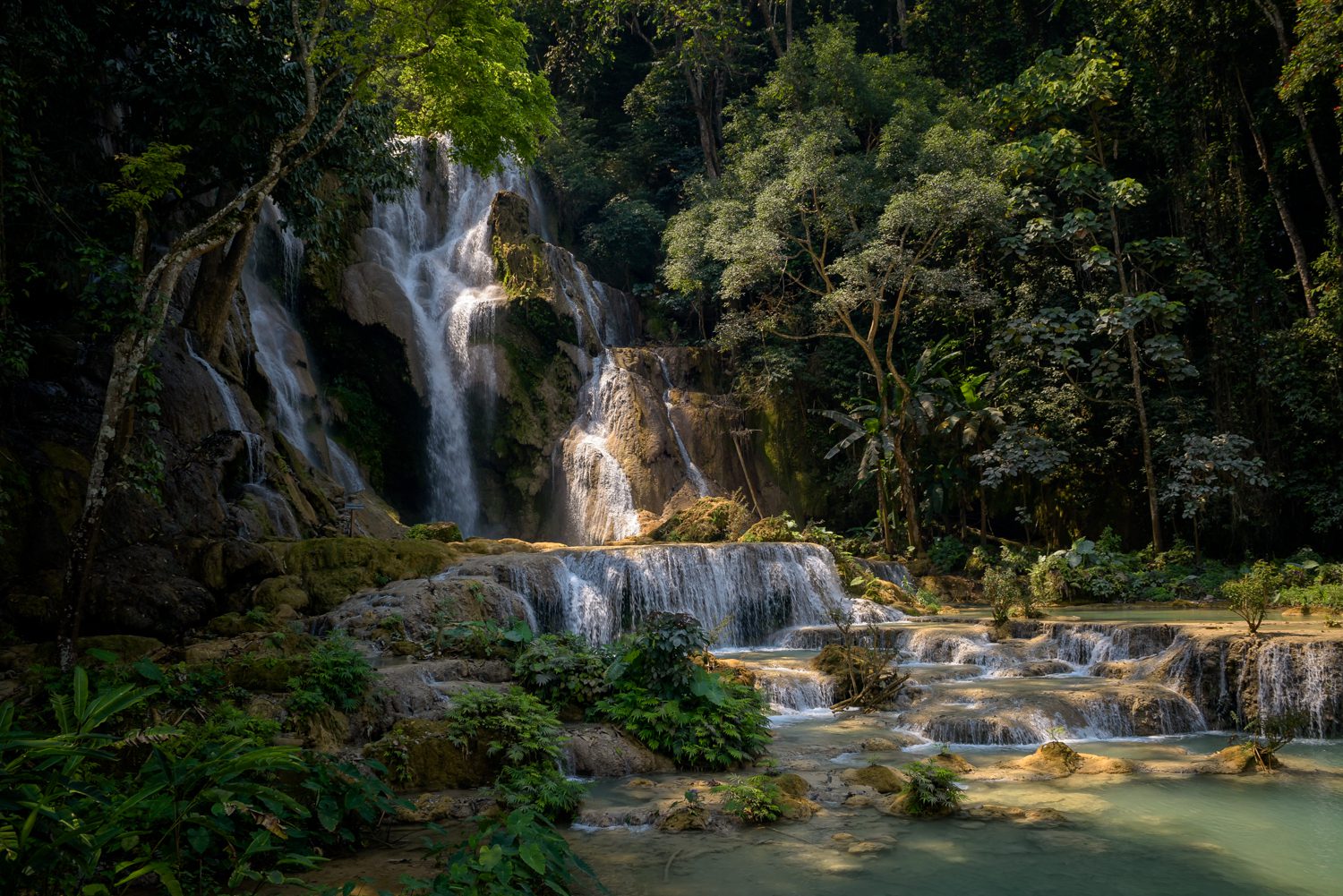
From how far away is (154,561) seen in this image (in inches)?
394

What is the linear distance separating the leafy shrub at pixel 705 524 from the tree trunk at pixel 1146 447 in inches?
318

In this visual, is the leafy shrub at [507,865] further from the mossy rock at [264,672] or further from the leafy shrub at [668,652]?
the mossy rock at [264,672]

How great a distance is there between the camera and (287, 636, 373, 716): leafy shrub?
21.4 feet

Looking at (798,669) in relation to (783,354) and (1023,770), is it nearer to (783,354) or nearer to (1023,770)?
(1023,770)

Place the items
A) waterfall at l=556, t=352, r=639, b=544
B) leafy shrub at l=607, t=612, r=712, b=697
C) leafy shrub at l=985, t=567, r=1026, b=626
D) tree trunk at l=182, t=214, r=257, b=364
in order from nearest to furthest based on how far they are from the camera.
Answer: leafy shrub at l=607, t=612, r=712, b=697 < tree trunk at l=182, t=214, r=257, b=364 < leafy shrub at l=985, t=567, r=1026, b=626 < waterfall at l=556, t=352, r=639, b=544

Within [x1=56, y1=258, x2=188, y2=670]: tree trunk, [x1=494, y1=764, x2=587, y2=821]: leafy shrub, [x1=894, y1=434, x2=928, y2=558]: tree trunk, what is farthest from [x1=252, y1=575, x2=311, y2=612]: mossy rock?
[x1=894, y1=434, x2=928, y2=558]: tree trunk

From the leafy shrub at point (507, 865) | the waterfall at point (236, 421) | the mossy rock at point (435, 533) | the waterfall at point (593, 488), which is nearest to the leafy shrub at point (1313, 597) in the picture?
the waterfall at point (593, 488)

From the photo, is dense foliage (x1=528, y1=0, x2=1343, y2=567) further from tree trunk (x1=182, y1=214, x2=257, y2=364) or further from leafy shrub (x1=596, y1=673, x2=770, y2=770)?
leafy shrub (x1=596, y1=673, x2=770, y2=770)

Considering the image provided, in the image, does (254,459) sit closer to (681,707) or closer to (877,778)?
(681,707)

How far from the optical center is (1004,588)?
14.6 metres

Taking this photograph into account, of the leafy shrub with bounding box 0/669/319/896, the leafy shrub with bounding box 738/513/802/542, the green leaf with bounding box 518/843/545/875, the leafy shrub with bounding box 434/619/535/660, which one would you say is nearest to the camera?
the leafy shrub with bounding box 0/669/319/896

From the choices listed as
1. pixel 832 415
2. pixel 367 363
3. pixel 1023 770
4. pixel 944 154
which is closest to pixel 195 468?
pixel 367 363

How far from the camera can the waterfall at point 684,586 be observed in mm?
12641

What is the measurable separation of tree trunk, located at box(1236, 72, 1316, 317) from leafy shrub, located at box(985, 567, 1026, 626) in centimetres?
736
